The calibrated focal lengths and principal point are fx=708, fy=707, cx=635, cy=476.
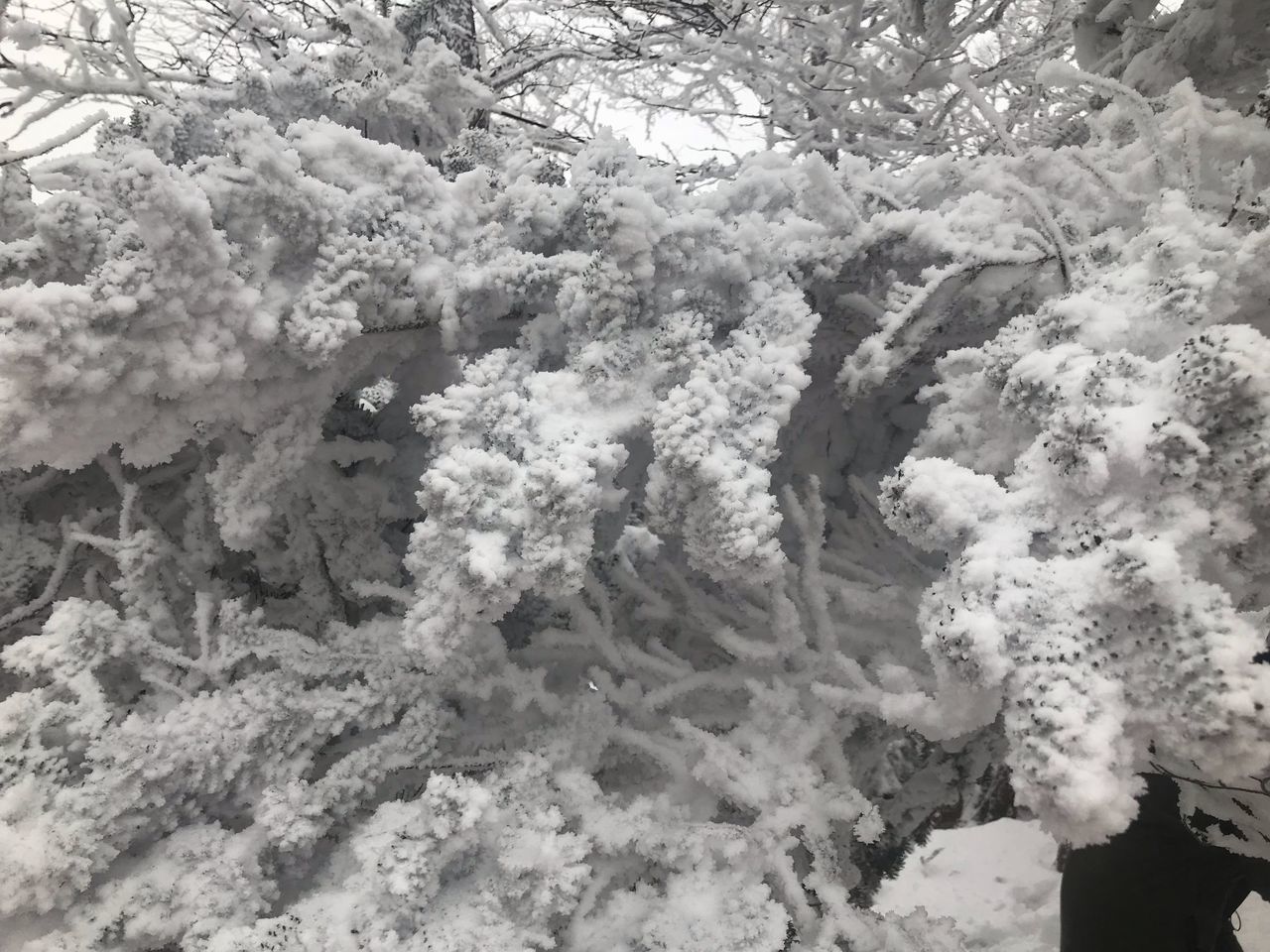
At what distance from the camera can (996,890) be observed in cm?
268

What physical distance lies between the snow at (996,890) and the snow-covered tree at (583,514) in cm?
153

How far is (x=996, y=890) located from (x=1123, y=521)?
8.67ft

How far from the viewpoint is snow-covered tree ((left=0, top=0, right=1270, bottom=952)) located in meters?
0.72

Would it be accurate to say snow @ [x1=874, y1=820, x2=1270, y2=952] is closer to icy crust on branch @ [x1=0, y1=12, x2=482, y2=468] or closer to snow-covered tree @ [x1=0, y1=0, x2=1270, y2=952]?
snow-covered tree @ [x1=0, y1=0, x2=1270, y2=952]

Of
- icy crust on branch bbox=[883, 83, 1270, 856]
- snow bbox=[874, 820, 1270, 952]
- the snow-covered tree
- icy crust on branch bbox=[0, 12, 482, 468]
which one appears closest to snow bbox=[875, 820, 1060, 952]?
snow bbox=[874, 820, 1270, 952]

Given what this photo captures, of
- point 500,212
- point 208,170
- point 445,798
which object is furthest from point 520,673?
point 208,170

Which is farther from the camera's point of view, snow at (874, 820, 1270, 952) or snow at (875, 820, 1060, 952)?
snow at (875, 820, 1060, 952)

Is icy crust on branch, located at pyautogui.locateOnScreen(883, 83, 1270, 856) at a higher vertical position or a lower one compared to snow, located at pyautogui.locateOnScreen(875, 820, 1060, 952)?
higher

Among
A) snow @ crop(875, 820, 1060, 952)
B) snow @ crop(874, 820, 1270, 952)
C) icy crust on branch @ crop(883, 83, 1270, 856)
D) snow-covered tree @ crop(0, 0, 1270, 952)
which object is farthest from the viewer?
snow @ crop(875, 820, 1060, 952)

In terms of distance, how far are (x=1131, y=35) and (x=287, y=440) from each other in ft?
6.51

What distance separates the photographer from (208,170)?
34.1 inches

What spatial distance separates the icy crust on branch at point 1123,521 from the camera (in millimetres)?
602

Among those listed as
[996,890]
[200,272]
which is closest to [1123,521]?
[200,272]

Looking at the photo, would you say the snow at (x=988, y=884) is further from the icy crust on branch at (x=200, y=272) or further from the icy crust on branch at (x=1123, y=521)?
the icy crust on branch at (x=200, y=272)
